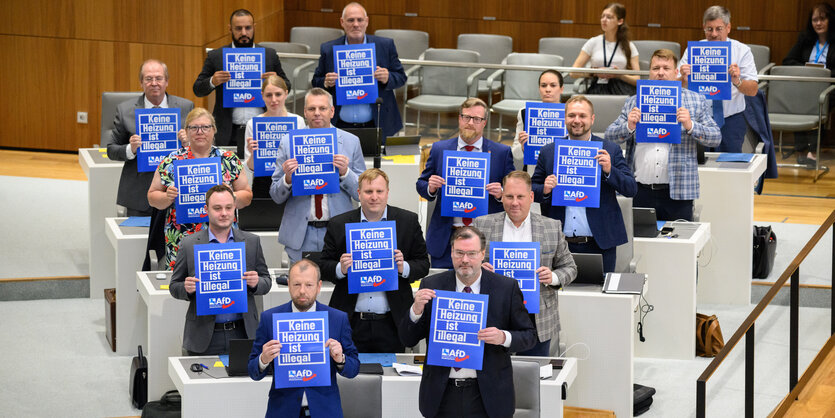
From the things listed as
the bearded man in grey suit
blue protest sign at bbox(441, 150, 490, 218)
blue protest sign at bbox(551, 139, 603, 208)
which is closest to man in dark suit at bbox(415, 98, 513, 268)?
blue protest sign at bbox(441, 150, 490, 218)

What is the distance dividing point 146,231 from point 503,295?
130 inches

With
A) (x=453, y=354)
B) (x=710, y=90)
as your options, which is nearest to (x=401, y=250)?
(x=453, y=354)

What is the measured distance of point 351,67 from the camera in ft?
27.2

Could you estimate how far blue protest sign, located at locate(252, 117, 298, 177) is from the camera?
754cm

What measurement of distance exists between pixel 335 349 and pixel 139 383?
83.6 inches

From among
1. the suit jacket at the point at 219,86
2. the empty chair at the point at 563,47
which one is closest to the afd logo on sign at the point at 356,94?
the suit jacket at the point at 219,86

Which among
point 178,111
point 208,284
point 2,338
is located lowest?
point 2,338

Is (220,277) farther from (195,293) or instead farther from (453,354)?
(453,354)

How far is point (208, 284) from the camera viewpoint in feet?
19.7

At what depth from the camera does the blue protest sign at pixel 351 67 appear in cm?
829

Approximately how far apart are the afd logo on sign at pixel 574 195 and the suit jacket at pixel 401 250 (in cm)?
100

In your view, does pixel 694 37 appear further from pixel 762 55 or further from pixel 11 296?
pixel 11 296

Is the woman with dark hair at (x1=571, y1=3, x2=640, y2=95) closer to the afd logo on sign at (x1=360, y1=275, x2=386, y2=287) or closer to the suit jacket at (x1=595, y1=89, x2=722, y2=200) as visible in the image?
the suit jacket at (x1=595, y1=89, x2=722, y2=200)

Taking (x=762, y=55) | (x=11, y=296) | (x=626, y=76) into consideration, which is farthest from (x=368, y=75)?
(x=762, y=55)
